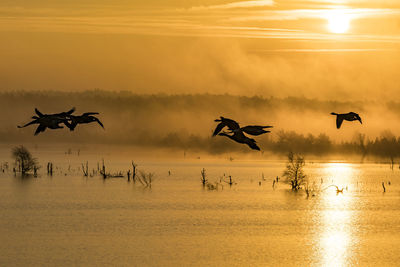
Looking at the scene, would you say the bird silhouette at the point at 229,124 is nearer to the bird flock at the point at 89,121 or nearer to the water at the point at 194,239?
the bird flock at the point at 89,121

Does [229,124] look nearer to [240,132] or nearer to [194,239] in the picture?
[240,132]

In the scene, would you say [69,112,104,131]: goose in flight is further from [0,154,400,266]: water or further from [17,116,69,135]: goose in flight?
[0,154,400,266]: water

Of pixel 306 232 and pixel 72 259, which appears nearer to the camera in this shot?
pixel 72 259

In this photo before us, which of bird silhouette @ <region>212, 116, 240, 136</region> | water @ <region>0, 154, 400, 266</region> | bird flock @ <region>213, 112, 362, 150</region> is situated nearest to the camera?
bird flock @ <region>213, 112, 362, 150</region>

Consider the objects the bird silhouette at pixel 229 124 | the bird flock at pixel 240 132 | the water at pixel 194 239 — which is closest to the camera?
the bird flock at pixel 240 132

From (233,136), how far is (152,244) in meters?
133

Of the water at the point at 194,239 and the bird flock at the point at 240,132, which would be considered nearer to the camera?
the bird flock at the point at 240,132

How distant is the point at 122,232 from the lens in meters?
165

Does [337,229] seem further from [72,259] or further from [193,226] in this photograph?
[72,259]

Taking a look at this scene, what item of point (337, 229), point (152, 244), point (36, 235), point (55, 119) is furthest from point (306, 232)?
point (55, 119)

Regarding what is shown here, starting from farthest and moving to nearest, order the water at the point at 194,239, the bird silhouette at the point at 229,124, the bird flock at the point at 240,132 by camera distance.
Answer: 1. the water at the point at 194,239
2. the bird silhouette at the point at 229,124
3. the bird flock at the point at 240,132

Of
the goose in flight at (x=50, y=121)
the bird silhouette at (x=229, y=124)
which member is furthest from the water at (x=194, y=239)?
the bird silhouette at (x=229, y=124)

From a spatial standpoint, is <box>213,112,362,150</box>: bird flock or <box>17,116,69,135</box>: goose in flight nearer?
<box>213,112,362,150</box>: bird flock

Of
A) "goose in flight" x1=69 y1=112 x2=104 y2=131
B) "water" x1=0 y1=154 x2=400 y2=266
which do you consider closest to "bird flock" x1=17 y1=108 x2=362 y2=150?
"goose in flight" x1=69 y1=112 x2=104 y2=131
